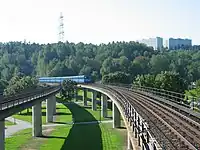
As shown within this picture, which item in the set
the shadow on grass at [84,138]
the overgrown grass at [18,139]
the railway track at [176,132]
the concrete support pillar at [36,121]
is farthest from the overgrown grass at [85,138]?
the railway track at [176,132]

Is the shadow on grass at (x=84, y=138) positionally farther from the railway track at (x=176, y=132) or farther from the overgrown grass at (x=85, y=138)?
the railway track at (x=176, y=132)

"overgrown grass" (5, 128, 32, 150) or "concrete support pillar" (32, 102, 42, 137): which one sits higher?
"concrete support pillar" (32, 102, 42, 137)

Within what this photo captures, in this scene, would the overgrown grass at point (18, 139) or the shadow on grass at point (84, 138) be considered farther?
the overgrown grass at point (18, 139)

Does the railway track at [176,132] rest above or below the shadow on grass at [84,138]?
above

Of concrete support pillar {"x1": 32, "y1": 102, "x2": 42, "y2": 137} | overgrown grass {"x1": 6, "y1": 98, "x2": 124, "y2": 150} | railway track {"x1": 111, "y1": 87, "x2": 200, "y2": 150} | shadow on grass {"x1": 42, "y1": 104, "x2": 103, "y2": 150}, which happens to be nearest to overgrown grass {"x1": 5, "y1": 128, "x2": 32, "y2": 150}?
overgrown grass {"x1": 6, "y1": 98, "x2": 124, "y2": 150}

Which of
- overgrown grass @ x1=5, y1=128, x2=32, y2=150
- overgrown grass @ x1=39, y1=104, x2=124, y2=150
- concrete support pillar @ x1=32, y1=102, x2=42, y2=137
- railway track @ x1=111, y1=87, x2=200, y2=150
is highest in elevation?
railway track @ x1=111, y1=87, x2=200, y2=150

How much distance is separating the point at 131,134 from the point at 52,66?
16462 centimetres

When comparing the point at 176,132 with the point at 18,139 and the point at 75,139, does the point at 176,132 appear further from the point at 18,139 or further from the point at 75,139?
the point at 18,139

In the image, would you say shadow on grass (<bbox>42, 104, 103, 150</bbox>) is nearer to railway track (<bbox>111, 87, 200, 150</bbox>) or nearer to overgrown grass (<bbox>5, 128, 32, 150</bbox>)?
overgrown grass (<bbox>5, 128, 32, 150</bbox>)

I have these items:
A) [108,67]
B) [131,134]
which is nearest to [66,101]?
[108,67]

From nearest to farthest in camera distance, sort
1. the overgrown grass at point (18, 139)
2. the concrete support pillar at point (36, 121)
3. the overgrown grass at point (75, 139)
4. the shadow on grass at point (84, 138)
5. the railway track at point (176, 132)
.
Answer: the railway track at point (176, 132), the shadow on grass at point (84, 138), the overgrown grass at point (75, 139), the overgrown grass at point (18, 139), the concrete support pillar at point (36, 121)

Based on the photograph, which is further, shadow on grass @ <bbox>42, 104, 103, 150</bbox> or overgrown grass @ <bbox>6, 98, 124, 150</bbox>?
overgrown grass @ <bbox>6, 98, 124, 150</bbox>

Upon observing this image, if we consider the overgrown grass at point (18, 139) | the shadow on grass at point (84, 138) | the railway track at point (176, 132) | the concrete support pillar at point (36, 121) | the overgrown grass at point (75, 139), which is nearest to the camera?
the railway track at point (176, 132)

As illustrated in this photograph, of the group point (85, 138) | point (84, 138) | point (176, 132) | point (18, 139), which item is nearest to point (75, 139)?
point (84, 138)
